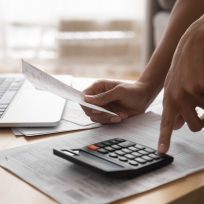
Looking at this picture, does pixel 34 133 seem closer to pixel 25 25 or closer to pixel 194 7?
pixel 194 7

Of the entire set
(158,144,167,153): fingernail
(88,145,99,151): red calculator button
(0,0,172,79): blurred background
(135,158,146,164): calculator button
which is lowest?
(0,0,172,79): blurred background

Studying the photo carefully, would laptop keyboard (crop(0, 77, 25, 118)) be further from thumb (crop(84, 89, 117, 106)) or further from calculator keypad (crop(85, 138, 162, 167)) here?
calculator keypad (crop(85, 138, 162, 167))

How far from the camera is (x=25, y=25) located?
288cm

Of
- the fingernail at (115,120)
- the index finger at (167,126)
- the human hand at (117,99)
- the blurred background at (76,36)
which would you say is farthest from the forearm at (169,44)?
the blurred background at (76,36)

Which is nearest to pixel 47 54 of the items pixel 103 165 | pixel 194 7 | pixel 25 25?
pixel 25 25

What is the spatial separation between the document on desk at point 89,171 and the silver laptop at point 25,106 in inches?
3.6

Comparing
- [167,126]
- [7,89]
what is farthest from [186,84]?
[7,89]

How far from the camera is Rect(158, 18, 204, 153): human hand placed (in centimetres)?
60

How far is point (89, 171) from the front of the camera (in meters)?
0.56

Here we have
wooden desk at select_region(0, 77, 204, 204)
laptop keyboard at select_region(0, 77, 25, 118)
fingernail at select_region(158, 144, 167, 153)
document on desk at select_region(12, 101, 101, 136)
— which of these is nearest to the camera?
wooden desk at select_region(0, 77, 204, 204)

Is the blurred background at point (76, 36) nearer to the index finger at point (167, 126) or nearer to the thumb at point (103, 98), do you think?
the thumb at point (103, 98)

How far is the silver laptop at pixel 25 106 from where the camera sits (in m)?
0.78

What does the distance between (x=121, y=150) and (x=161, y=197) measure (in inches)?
4.5

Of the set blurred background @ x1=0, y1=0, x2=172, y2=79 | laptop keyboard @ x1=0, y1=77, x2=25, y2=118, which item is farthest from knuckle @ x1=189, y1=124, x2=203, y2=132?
blurred background @ x1=0, y1=0, x2=172, y2=79
